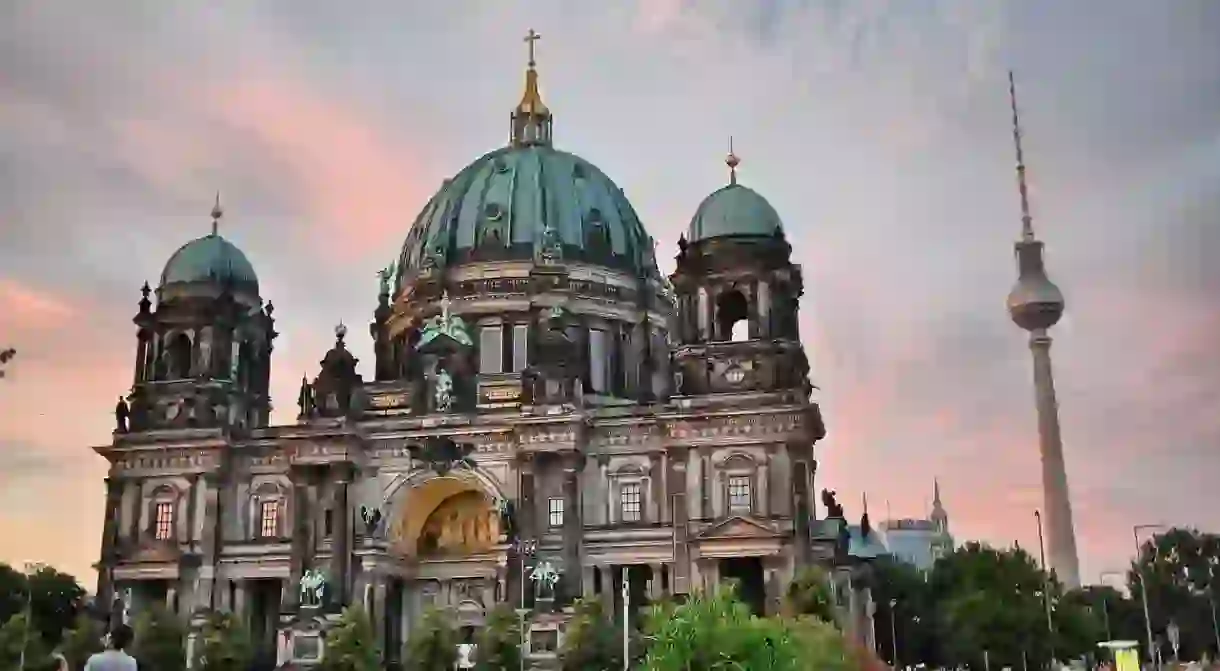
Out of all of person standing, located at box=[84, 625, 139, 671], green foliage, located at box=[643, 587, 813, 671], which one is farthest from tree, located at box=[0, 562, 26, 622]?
person standing, located at box=[84, 625, 139, 671]

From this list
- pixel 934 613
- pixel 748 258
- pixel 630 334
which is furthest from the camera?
pixel 934 613

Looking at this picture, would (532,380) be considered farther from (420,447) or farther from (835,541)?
(835,541)

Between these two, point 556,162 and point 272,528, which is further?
point 556,162

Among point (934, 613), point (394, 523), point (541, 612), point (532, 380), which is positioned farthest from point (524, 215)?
point (934, 613)

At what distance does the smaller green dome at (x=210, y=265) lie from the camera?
233ft

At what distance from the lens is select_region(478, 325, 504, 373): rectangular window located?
71.1 meters

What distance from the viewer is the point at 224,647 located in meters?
57.3

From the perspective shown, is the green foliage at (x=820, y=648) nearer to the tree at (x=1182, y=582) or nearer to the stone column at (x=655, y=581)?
the stone column at (x=655, y=581)

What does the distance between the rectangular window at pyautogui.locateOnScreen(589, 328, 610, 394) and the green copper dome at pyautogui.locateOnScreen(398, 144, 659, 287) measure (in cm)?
449

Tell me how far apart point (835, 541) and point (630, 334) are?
64.4ft

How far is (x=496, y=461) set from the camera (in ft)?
208

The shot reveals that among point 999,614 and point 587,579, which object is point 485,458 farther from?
point 999,614

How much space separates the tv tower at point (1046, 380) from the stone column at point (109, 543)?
107271 mm

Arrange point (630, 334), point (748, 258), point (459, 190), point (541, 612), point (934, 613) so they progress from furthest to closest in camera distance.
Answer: point (934, 613) → point (459, 190) → point (630, 334) → point (748, 258) → point (541, 612)
